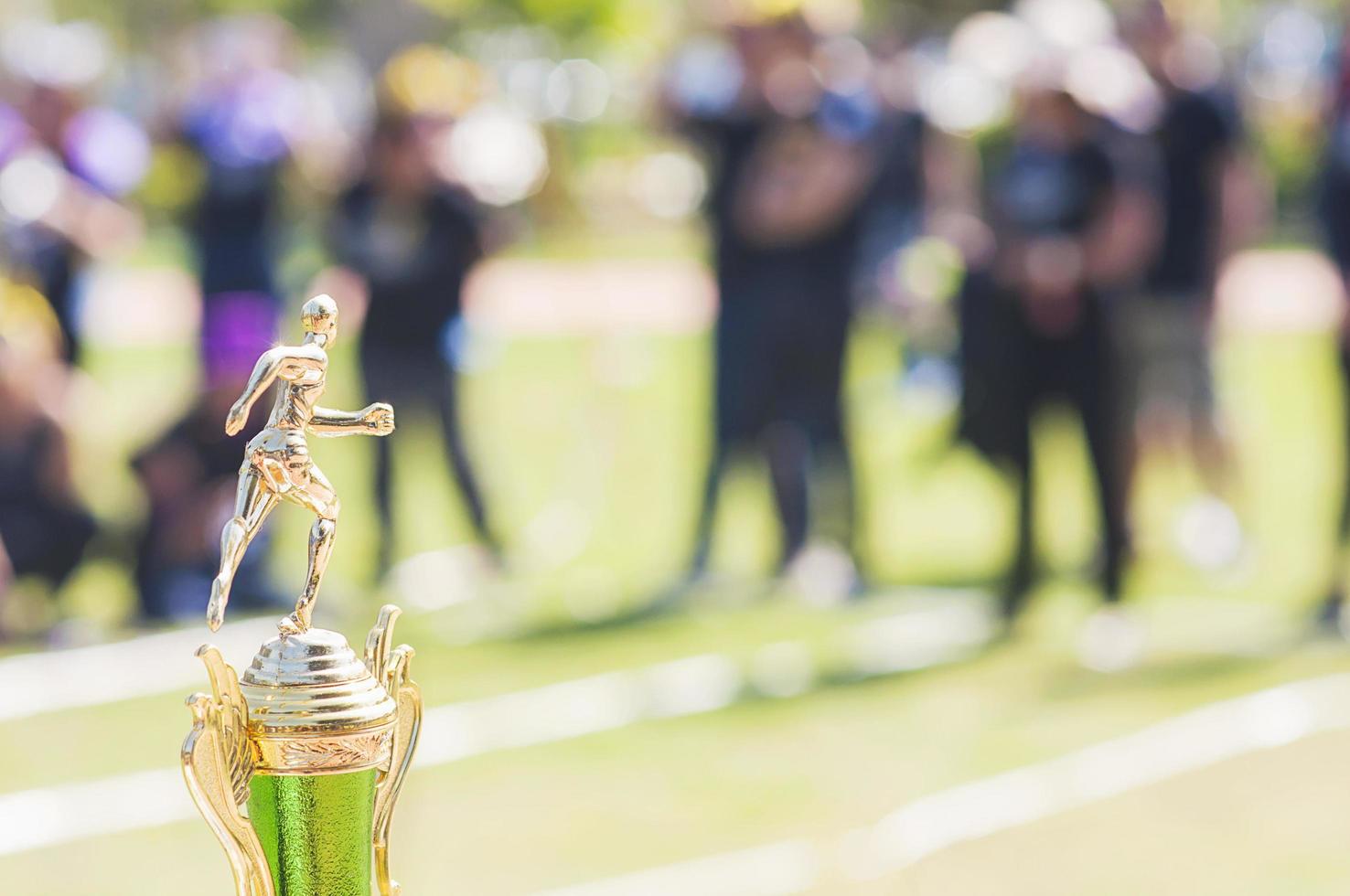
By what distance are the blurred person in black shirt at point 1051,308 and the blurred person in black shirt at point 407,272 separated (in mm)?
2140

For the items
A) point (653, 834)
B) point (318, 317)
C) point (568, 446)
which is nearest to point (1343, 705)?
point (653, 834)

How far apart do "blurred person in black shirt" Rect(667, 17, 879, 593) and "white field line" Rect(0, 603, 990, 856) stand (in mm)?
1091

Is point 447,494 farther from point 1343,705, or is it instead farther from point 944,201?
point 1343,705

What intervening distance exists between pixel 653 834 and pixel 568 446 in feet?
28.0

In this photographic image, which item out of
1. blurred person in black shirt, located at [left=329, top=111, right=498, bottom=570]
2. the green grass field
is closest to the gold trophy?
the green grass field

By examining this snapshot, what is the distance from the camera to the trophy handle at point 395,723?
267cm

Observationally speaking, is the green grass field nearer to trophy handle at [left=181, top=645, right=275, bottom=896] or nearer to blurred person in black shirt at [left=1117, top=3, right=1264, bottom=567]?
blurred person in black shirt at [left=1117, top=3, right=1264, bottom=567]

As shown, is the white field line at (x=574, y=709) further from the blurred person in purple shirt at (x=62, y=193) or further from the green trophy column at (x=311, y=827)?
the green trophy column at (x=311, y=827)

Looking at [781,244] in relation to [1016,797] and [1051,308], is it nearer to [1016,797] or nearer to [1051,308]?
[1051,308]

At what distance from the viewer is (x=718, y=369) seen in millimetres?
9750

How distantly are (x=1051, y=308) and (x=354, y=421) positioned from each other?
588 cm

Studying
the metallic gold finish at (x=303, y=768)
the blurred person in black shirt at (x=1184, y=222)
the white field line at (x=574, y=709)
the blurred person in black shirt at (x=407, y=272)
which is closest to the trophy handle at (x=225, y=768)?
the metallic gold finish at (x=303, y=768)

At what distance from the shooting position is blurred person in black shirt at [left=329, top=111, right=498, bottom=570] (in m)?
9.15

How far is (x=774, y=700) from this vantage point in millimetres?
7234
